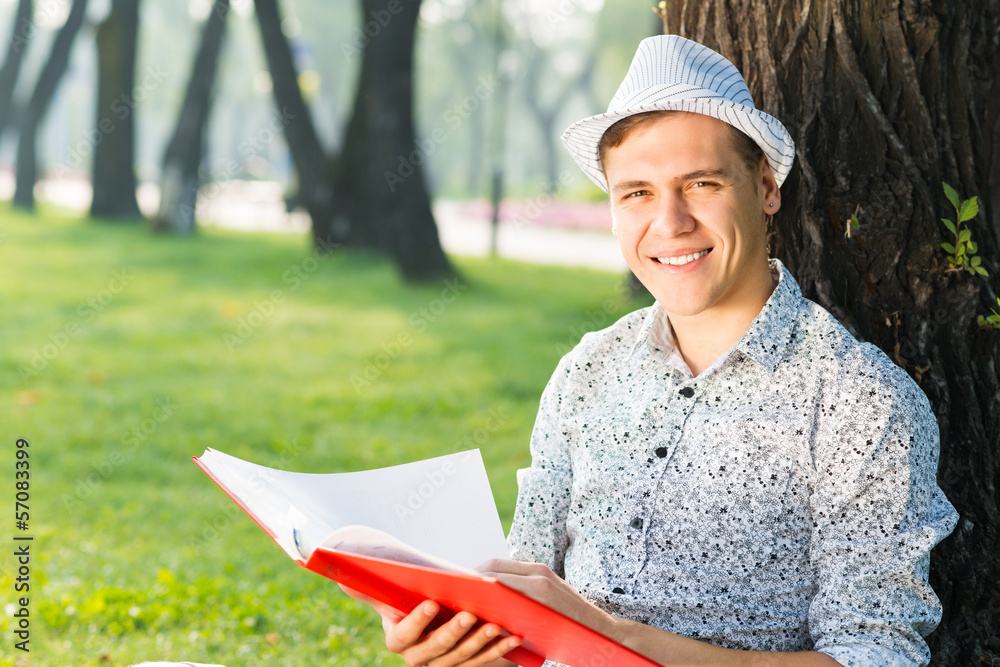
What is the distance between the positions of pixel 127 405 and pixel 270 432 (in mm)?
1378

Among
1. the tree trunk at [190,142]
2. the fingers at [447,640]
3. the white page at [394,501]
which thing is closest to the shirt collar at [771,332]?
the white page at [394,501]

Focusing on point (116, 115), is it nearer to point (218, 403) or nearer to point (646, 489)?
point (218, 403)

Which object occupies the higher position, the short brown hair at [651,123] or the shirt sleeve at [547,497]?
the short brown hair at [651,123]

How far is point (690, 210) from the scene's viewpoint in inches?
81.7

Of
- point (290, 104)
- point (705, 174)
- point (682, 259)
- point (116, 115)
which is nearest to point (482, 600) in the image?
point (682, 259)

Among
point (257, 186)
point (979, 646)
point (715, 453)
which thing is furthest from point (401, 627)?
point (257, 186)

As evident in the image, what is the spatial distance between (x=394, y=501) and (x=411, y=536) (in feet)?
0.26

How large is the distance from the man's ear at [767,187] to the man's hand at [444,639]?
3.65ft

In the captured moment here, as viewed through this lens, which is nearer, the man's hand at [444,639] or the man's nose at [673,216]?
the man's hand at [444,639]

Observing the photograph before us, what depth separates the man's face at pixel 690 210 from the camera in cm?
205

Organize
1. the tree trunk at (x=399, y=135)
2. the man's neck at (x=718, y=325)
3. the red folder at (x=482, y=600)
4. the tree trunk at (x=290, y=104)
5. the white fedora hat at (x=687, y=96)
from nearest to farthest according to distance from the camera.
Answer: the red folder at (x=482, y=600), the white fedora hat at (x=687, y=96), the man's neck at (x=718, y=325), the tree trunk at (x=399, y=135), the tree trunk at (x=290, y=104)

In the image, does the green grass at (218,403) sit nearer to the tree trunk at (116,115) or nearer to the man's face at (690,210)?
the tree trunk at (116,115)

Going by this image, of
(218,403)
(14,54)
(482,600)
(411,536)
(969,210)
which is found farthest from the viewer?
(14,54)

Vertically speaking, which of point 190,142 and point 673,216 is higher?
point 673,216
